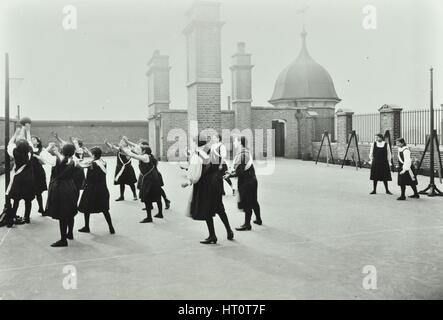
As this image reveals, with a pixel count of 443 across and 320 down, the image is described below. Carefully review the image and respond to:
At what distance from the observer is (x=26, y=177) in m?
8.65

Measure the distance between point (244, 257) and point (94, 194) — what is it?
2879 millimetres

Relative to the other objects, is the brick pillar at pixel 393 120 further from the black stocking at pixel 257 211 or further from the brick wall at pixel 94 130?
the brick wall at pixel 94 130

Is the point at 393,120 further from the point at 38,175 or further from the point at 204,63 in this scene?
the point at 38,175

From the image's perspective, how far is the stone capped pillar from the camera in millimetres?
31609

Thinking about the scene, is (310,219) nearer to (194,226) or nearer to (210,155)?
(194,226)

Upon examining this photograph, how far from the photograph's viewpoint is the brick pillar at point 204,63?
17.1 metres

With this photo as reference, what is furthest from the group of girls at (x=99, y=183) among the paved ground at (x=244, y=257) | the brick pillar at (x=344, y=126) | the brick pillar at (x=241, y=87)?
the brick pillar at (x=241, y=87)

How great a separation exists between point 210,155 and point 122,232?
7.12 ft

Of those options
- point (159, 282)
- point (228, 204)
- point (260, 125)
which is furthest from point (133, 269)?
point (260, 125)

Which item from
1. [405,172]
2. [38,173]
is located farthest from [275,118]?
[38,173]

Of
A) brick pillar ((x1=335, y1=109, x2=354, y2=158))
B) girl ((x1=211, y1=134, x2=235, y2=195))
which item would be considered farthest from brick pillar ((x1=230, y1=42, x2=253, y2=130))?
girl ((x1=211, y1=134, x2=235, y2=195))

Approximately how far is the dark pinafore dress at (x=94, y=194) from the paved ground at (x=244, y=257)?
0.45 metres

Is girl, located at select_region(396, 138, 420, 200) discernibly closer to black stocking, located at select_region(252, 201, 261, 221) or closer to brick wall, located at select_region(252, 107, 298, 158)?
black stocking, located at select_region(252, 201, 261, 221)
